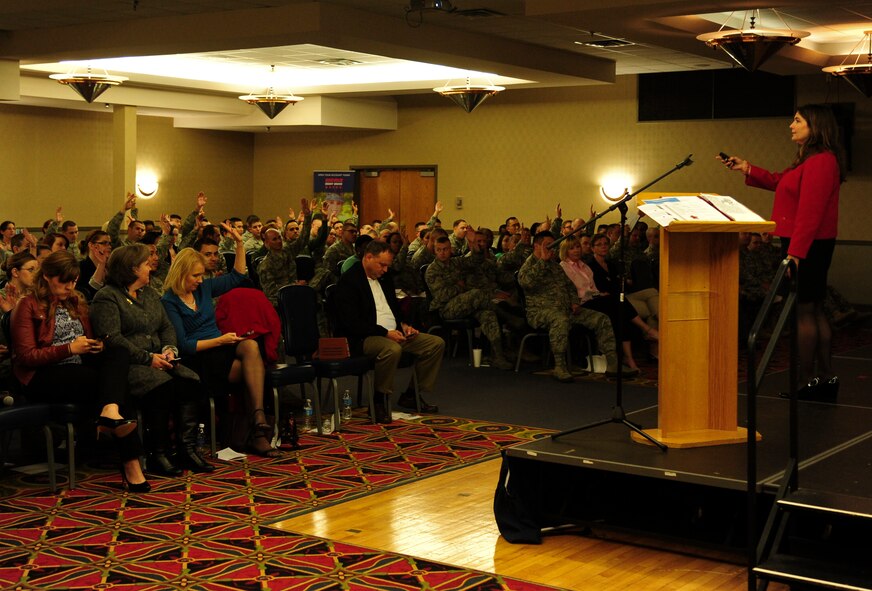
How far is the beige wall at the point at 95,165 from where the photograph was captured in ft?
56.4

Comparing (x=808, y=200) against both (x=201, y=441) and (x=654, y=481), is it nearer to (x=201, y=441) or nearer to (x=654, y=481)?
(x=654, y=481)

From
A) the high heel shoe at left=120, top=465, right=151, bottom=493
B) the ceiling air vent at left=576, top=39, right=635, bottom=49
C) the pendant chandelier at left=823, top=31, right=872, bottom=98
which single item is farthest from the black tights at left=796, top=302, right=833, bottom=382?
the ceiling air vent at left=576, top=39, right=635, bottom=49

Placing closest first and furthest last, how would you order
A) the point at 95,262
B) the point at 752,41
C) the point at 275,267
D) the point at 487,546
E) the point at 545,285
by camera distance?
the point at 487,546 < the point at 95,262 < the point at 752,41 < the point at 545,285 < the point at 275,267

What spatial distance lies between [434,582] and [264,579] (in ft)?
2.19

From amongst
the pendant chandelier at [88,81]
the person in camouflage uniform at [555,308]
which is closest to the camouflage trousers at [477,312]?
the person in camouflage uniform at [555,308]

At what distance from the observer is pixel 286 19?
31.9 ft

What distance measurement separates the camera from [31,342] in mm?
5641

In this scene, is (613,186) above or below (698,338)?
above

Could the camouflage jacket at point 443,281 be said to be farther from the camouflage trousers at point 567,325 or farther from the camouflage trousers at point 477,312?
the camouflage trousers at point 567,325

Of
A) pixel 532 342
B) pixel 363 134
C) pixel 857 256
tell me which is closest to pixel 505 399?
pixel 532 342

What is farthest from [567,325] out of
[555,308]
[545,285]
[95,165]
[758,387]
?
[95,165]

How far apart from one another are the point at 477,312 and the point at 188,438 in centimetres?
432

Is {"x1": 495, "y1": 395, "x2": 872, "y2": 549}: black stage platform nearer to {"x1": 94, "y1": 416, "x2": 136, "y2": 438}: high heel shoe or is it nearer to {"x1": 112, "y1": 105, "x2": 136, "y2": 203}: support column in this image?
{"x1": 94, "y1": 416, "x2": 136, "y2": 438}: high heel shoe

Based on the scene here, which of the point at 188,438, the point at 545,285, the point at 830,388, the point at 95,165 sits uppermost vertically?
the point at 95,165
